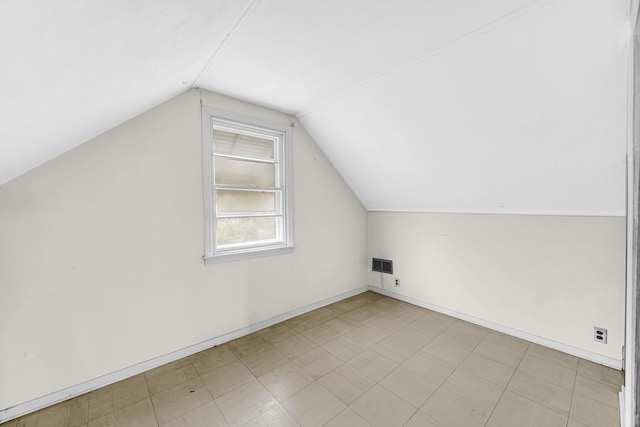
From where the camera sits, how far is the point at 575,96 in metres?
1.61

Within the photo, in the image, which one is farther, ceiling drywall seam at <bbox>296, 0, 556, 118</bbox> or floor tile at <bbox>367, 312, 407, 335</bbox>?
floor tile at <bbox>367, 312, 407, 335</bbox>

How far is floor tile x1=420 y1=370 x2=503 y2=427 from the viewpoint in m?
1.62

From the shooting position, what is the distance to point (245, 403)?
5.82ft

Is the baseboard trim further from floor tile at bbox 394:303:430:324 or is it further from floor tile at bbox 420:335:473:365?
floor tile at bbox 420:335:473:365

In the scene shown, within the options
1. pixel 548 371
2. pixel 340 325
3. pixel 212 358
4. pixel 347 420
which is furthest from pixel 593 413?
pixel 212 358

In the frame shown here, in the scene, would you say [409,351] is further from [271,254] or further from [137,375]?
[137,375]

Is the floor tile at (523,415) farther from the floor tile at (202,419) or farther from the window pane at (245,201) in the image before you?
the window pane at (245,201)

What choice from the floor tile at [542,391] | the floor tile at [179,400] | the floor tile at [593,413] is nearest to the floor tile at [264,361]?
the floor tile at [179,400]

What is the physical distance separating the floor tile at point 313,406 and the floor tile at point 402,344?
0.71m

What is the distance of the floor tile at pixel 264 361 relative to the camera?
2.12 metres

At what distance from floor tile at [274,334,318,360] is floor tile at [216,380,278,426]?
438 millimetres

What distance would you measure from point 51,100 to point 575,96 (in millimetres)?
2693

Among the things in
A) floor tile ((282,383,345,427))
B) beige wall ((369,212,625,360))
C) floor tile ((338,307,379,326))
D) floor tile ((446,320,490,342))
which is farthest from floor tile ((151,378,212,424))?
beige wall ((369,212,625,360))

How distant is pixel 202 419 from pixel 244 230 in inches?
62.9
